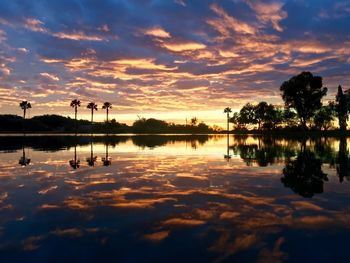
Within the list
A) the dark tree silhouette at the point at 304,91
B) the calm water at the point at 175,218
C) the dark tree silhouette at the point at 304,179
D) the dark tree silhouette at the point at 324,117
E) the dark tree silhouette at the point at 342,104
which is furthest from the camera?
the dark tree silhouette at the point at 324,117

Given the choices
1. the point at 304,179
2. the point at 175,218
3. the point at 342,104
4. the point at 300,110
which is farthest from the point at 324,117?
the point at 175,218

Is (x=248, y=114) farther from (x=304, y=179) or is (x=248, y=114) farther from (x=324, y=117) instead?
(x=304, y=179)

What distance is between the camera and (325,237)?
8039mm

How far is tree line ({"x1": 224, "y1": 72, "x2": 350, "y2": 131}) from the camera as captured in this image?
101 meters

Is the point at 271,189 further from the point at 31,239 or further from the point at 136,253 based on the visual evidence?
the point at 31,239

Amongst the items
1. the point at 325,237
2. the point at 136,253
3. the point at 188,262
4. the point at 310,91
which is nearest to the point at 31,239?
the point at 136,253

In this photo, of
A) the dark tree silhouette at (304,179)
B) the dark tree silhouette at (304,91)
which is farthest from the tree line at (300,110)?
the dark tree silhouette at (304,179)

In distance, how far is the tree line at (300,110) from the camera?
333 ft

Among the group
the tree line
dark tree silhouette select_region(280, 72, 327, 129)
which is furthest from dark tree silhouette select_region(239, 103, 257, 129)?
dark tree silhouette select_region(280, 72, 327, 129)

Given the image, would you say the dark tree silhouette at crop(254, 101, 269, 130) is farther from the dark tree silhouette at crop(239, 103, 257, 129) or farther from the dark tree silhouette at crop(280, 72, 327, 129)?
the dark tree silhouette at crop(280, 72, 327, 129)

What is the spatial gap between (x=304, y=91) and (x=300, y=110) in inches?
234

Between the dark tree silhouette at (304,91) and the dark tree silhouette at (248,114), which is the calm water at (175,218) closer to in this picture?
the dark tree silhouette at (304,91)

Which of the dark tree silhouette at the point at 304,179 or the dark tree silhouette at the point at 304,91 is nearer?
the dark tree silhouette at the point at 304,179

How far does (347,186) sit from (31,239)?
11.8 metres
